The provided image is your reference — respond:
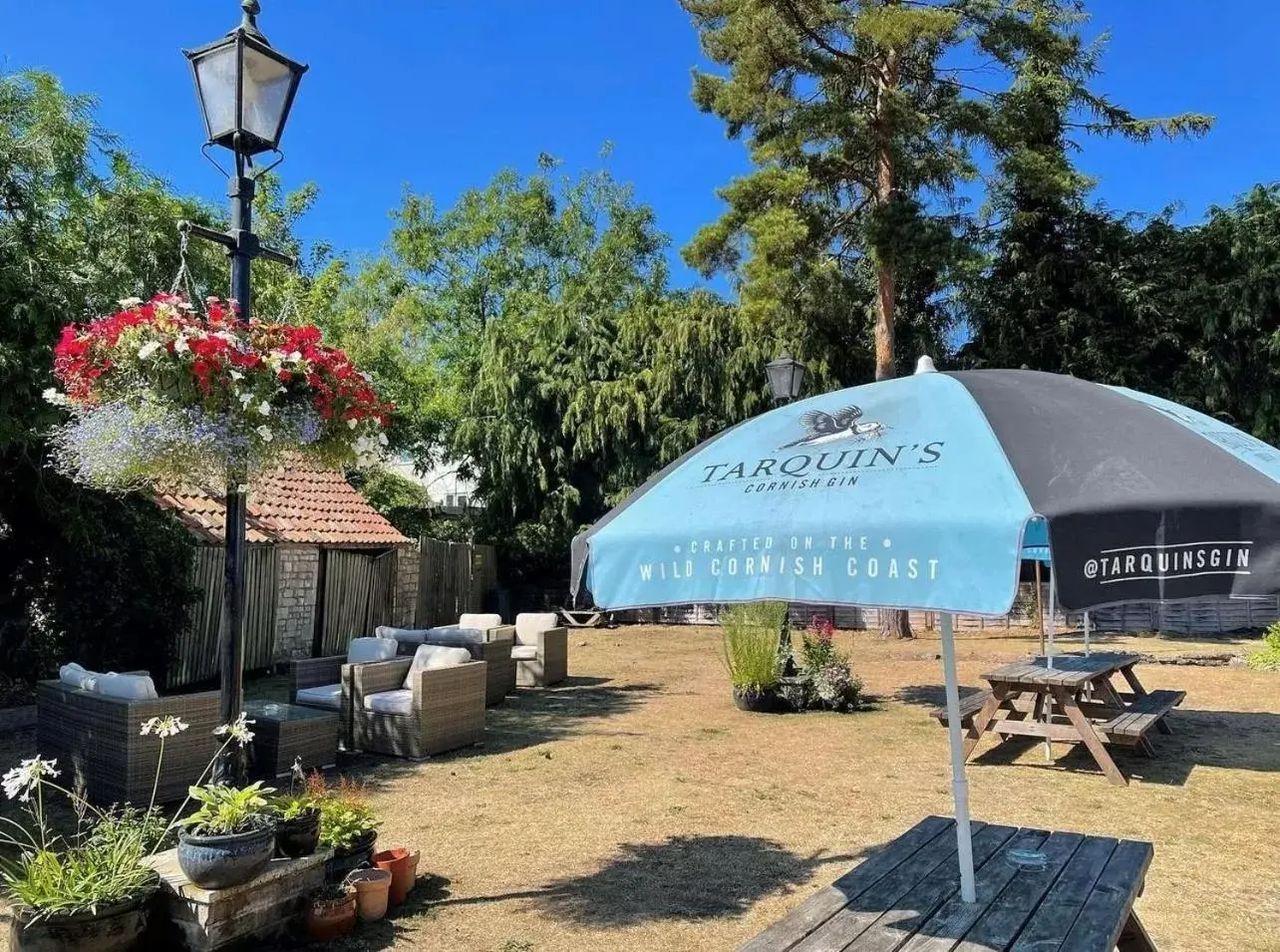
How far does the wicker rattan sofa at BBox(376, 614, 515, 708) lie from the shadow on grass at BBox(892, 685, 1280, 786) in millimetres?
4870

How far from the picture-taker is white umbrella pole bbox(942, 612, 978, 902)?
269cm

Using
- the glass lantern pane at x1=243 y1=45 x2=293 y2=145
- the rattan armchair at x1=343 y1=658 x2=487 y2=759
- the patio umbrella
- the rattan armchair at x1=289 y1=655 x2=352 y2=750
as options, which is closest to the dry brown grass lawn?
the rattan armchair at x1=343 y1=658 x2=487 y2=759

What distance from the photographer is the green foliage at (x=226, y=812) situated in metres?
3.60

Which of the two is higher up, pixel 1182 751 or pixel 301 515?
pixel 301 515

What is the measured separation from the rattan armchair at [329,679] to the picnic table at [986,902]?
17.8 feet

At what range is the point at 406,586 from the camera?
15.9m

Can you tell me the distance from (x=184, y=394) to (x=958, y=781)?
3204 mm

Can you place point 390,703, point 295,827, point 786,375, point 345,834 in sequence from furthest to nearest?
1. point 786,375
2. point 390,703
3. point 345,834
4. point 295,827

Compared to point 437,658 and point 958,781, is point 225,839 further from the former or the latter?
point 437,658

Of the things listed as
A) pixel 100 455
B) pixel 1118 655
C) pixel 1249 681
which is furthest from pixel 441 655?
pixel 1249 681

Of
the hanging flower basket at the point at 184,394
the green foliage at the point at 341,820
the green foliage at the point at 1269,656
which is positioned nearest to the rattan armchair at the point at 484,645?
the green foliage at the point at 341,820

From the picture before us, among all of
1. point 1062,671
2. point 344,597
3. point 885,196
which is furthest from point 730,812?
point 885,196

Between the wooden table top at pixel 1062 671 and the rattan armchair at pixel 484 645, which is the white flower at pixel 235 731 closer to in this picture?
the rattan armchair at pixel 484 645

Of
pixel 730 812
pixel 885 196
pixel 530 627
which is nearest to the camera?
pixel 730 812
